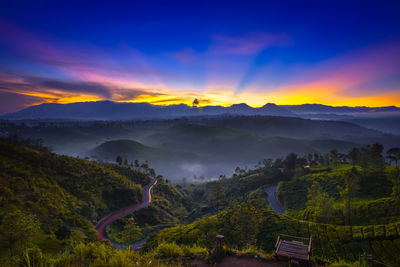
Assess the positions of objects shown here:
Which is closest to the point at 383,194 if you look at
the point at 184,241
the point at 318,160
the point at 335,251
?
the point at 335,251

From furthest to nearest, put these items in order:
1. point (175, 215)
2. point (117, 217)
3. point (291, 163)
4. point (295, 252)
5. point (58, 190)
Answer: point (291, 163) → point (175, 215) → point (117, 217) → point (58, 190) → point (295, 252)

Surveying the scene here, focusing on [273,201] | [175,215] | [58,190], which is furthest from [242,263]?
[175,215]

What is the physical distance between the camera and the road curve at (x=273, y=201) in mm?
56272

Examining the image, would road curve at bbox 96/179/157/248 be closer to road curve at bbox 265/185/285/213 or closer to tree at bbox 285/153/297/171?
road curve at bbox 265/185/285/213

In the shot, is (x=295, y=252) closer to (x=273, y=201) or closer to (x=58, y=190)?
(x=58, y=190)

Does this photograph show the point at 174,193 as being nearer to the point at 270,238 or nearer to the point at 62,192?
the point at 62,192

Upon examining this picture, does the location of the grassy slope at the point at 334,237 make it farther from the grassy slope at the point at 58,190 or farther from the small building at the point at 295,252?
the grassy slope at the point at 58,190

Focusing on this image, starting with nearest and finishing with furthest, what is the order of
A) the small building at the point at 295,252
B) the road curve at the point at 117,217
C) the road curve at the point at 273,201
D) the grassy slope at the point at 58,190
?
the small building at the point at 295,252 < the grassy slope at the point at 58,190 < the road curve at the point at 117,217 < the road curve at the point at 273,201

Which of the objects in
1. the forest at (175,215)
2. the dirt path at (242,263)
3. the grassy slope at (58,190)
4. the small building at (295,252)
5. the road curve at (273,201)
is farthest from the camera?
the road curve at (273,201)

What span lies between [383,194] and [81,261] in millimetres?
53077


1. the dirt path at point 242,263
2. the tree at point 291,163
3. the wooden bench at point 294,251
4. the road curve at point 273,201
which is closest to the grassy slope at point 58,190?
the dirt path at point 242,263

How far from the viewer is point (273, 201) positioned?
6322cm

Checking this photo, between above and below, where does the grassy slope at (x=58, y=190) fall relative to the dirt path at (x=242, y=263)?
below

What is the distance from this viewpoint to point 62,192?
50.0 meters
